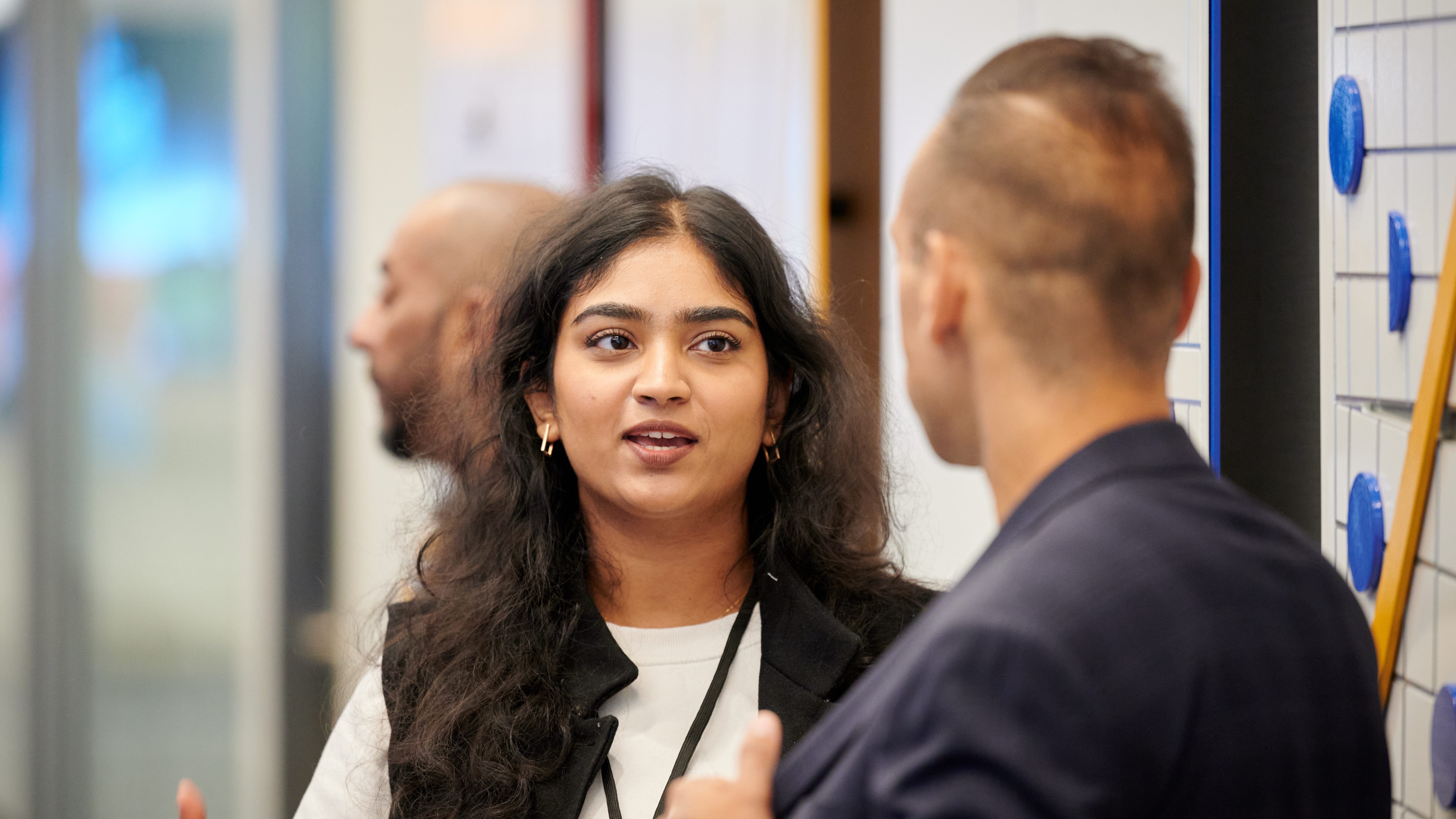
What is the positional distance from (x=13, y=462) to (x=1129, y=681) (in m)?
4.75

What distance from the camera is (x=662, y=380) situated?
1713 mm

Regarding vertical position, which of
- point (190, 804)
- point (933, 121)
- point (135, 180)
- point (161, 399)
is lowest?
point (190, 804)

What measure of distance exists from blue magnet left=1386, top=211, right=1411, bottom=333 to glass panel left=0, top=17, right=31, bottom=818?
15.1 feet

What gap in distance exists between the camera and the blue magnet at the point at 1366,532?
144cm

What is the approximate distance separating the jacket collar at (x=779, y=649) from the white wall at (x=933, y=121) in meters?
0.45

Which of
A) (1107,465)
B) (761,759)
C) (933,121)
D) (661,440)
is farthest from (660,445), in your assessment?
(933,121)

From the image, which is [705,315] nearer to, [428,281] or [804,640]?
[804,640]

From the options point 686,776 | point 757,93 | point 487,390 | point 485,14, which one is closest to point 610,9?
point 485,14

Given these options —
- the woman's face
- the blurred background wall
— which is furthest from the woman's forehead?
the blurred background wall

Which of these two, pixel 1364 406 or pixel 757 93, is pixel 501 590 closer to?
pixel 1364 406

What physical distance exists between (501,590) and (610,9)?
122 inches

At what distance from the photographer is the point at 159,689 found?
4.77 meters

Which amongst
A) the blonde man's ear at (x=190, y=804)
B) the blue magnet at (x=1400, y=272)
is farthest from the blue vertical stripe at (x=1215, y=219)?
the blonde man's ear at (x=190, y=804)

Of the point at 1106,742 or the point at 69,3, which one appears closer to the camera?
the point at 1106,742
